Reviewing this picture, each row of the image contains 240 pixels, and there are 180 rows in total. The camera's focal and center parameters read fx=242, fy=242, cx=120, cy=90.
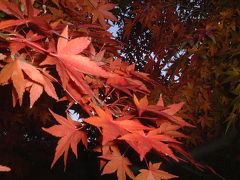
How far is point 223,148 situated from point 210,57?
684 mm

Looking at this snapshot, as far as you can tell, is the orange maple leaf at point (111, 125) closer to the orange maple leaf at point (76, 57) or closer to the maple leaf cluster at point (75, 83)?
the maple leaf cluster at point (75, 83)

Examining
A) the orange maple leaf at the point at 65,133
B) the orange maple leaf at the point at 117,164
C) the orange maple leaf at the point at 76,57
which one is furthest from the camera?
the orange maple leaf at the point at 117,164

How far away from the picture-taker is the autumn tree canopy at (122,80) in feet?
1.89

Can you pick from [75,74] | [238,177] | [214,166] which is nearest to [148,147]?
[75,74]

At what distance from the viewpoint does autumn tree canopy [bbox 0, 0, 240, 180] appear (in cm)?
58

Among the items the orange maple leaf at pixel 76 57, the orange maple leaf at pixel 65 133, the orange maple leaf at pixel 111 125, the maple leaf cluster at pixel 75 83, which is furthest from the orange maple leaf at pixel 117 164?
the orange maple leaf at pixel 76 57

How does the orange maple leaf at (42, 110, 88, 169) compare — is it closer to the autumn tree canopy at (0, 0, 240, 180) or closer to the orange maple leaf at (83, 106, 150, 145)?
the autumn tree canopy at (0, 0, 240, 180)

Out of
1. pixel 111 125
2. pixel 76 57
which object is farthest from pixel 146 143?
pixel 76 57

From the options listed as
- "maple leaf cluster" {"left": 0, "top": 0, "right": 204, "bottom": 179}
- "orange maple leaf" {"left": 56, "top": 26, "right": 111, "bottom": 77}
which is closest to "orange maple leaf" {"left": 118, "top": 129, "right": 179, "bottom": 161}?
"maple leaf cluster" {"left": 0, "top": 0, "right": 204, "bottom": 179}

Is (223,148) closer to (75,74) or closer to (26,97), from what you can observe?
(75,74)

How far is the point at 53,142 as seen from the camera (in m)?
4.07

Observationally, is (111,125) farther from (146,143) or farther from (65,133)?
(65,133)

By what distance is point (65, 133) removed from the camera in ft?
2.45

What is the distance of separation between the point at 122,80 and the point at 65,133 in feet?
0.84
